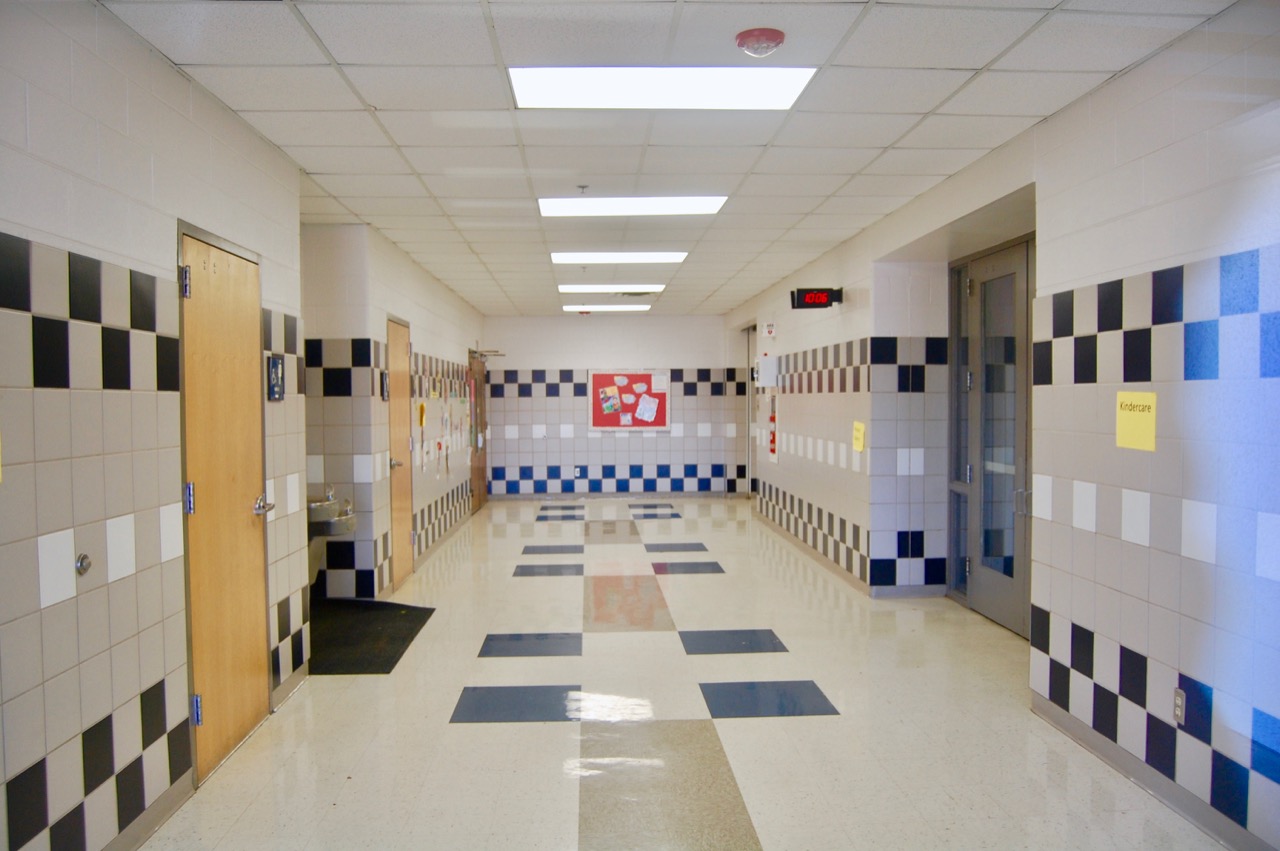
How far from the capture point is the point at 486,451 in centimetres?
1083

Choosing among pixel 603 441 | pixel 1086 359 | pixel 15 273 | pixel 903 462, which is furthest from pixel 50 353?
pixel 603 441

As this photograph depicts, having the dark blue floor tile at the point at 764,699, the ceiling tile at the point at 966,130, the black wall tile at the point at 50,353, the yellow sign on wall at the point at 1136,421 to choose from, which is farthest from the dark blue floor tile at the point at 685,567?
the black wall tile at the point at 50,353

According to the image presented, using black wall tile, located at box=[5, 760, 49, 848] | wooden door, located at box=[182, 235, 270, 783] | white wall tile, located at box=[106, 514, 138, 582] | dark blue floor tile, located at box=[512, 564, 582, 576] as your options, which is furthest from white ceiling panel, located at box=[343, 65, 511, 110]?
dark blue floor tile, located at box=[512, 564, 582, 576]

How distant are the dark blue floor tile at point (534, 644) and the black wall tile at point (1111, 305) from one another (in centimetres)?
294

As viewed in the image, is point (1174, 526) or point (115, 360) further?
point (1174, 526)

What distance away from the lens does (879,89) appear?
3.13 meters

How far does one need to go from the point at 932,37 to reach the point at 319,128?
2.47m

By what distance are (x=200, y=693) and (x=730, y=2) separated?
2965 millimetres

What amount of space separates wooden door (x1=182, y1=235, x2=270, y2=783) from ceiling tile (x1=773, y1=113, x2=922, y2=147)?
2425mm

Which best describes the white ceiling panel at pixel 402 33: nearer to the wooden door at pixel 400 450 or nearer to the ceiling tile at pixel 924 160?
the ceiling tile at pixel 924 160

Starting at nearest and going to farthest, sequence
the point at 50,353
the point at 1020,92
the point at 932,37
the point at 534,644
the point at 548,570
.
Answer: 1. the point at 50,353
2. the point at 932,37
3. the point at 1020,92
4. the point at 534,644
5. the point at 548,570

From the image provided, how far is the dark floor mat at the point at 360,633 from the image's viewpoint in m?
4.26

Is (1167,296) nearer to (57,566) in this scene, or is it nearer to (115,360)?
(115,360)

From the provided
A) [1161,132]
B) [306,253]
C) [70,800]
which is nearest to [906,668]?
[1161,132]
